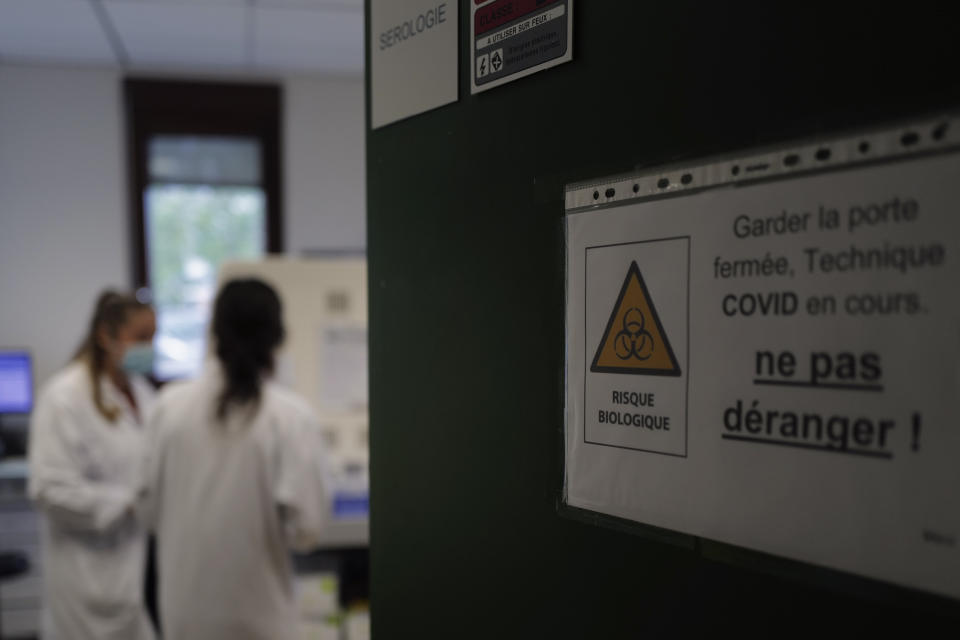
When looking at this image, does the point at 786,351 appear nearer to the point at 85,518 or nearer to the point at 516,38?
the point at 516,38

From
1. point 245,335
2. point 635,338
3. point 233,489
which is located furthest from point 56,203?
point 635,338

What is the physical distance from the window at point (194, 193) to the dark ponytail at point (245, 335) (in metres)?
1.92

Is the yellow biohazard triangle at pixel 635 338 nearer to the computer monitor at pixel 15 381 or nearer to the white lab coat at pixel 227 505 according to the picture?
the white lab coat at pixel 227 505

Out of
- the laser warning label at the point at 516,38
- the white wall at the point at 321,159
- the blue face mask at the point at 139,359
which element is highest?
the white wall at the point at 321,159

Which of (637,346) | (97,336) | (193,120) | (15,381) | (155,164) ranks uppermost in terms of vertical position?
(193,120)

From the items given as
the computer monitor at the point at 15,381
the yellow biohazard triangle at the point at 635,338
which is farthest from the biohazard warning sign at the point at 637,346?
the computer monitor at the point at 15,381

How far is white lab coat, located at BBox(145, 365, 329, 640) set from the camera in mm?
1699

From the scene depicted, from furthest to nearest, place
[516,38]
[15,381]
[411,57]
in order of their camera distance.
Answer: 1. [15,381]
2. [411,57]
3. [516,38]

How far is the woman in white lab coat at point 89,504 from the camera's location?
81.9 inches

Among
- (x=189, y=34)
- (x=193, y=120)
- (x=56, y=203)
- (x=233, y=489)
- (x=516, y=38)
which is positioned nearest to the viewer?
(x=516, y=38)

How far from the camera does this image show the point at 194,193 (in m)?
3.65

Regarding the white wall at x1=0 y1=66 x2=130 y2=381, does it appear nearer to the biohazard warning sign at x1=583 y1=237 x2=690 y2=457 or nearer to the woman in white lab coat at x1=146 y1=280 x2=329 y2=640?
the woman in white lab coat at x1=146 y1=280 x2=329 y2=640

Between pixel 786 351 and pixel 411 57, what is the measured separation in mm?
418

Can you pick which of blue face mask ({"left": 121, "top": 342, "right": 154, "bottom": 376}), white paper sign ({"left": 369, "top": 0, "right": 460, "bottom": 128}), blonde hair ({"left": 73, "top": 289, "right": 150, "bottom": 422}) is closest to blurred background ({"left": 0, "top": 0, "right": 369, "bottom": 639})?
blue face mask ({"left": 121, "top": 342, "right": 154, "bottom": 376})
